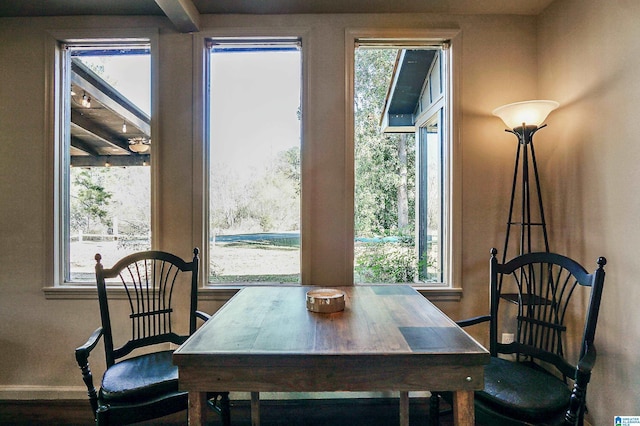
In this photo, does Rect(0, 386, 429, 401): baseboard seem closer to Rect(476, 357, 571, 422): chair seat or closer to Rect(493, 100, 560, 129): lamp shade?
Rect(476, 357, 571, 422): chair seat

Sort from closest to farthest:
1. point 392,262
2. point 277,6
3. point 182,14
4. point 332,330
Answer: point 332,330 → point 182,14 → point 277,6 → point 392,262

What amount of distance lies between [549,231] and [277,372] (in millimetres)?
2164

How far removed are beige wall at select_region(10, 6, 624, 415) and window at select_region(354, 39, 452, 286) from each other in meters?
0.14

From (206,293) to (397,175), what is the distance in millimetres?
1685

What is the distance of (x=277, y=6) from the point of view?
92.7 inches

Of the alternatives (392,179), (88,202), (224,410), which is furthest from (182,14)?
(224,410)

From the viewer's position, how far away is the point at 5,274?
8.01 feet

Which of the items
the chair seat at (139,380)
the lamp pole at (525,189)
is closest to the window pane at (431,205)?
the lamp pole at (525,189)

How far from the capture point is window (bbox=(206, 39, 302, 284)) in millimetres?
2529

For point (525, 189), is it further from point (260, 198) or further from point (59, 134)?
point (59, 134)

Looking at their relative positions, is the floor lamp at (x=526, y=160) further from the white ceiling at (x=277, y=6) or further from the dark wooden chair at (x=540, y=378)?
the white ceiling at (x=277, y=6)

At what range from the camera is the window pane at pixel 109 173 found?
2.52 metres

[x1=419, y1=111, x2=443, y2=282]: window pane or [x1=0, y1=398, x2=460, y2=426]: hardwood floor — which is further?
[x1=419, y1=111, x2=443, y2=282]: window pane

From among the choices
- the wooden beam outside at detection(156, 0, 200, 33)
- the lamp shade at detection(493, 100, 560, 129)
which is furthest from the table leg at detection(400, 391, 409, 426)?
the wooden beam outside at detection(156, 0, 200, 33)
